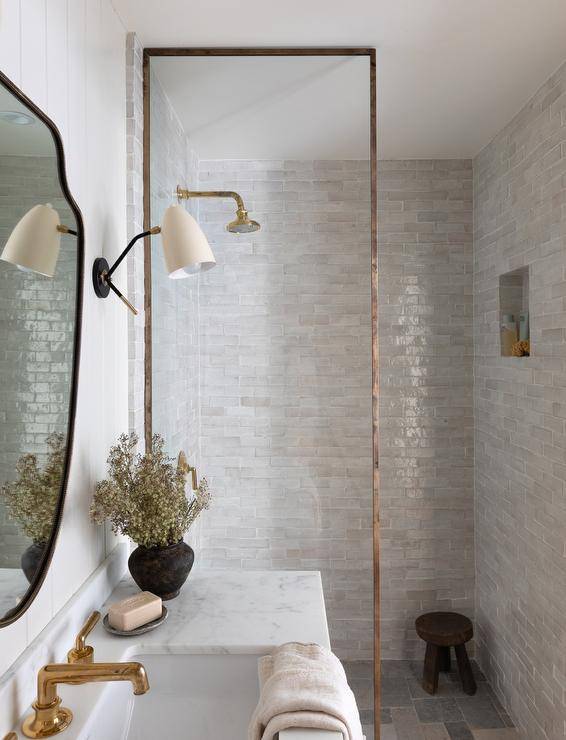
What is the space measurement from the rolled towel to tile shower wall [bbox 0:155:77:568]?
550 mm

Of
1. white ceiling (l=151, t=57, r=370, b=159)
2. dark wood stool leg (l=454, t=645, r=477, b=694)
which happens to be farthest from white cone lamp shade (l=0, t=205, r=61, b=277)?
dark wood stool leg (l=454, t=645, r=477, b=694)

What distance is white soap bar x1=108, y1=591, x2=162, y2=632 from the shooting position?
4.70 feet

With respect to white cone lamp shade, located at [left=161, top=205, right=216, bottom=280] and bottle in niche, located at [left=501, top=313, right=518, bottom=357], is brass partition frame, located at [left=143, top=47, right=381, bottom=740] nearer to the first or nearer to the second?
white cone lamp shade, located at [left=161, top=205, right=216, bottom=280]

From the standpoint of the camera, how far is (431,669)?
299cm

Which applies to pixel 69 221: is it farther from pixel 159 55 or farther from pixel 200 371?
pixel 159 55

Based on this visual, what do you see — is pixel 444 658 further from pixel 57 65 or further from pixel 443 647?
pixel 57 65

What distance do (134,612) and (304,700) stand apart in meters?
0.49

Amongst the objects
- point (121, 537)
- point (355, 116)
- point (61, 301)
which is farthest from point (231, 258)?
point (121, 537)

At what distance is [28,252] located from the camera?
1.11 meters

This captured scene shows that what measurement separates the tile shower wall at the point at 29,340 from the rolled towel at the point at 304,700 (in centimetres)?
55

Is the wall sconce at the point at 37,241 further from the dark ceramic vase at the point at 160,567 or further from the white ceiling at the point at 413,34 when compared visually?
the white ceiling at the point at 413,34

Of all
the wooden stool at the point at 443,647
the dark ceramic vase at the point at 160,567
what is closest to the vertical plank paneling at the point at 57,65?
the dark ceramic vase at the point at 160,567

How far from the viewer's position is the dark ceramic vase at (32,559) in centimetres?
112

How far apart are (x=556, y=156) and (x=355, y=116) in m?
0.83
